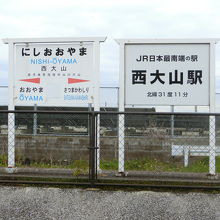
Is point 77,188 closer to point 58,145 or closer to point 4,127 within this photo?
point 58,145

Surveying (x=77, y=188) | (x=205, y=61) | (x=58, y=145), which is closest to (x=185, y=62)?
(x=205, y=61)

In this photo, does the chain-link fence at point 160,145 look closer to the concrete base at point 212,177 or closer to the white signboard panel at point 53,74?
the concrete base at point 212,177

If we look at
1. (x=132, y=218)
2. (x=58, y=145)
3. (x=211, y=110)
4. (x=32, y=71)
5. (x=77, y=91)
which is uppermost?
(x=32, y=71)

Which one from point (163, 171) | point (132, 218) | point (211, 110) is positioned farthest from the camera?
point (163, 171)

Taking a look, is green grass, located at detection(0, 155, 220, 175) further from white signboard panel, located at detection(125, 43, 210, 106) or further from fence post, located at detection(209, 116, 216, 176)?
white signboard panel, located at detection(125, 43, 210, 106)

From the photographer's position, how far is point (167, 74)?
5586mm

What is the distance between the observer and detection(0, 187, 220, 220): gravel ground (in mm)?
4078

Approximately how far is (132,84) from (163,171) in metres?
1.78

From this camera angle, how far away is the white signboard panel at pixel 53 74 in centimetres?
573

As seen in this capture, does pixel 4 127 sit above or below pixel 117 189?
above

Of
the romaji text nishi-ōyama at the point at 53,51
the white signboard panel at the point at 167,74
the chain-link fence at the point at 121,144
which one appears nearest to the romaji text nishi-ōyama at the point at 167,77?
the white signboard panel at the point at 167,74

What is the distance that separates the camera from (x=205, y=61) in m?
5.56

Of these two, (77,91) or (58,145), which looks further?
(58,145)

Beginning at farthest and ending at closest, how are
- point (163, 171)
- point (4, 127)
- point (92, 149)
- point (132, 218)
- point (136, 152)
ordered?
point (4, 127), point (136, 152), point (163, 171), point (92, 149), point (132, 218)
